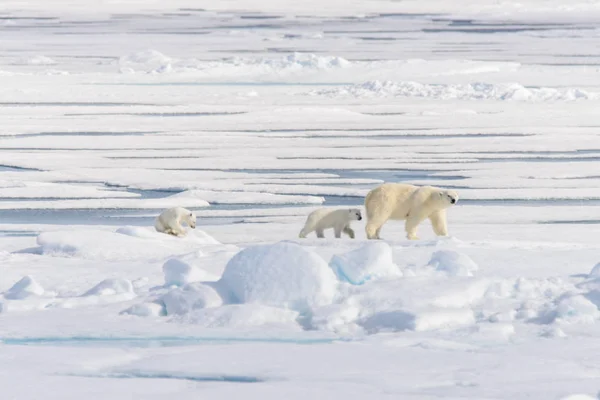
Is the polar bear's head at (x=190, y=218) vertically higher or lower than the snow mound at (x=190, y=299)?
higher

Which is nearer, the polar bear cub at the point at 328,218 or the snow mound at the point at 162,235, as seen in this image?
the snow mound at the point at 162,235

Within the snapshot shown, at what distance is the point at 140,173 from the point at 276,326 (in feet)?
18.4

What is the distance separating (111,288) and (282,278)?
716mm

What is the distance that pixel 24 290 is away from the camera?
4395 millimetres

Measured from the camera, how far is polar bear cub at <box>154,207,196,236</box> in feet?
21.6

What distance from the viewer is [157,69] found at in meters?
18.6

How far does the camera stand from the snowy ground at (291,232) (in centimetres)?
345

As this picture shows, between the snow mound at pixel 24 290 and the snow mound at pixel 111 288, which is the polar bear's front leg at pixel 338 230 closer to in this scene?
the snow mound at pixel 111 288

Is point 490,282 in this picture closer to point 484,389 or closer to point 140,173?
point 484,389

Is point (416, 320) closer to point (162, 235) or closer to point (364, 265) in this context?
point (364, 265)

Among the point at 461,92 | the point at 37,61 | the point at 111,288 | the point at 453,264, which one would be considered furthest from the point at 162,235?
Answer: the point at 37,61

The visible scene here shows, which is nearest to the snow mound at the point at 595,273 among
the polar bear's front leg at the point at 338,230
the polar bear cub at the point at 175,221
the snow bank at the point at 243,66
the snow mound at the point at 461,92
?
the polar bear's front leg at the point at 338,230

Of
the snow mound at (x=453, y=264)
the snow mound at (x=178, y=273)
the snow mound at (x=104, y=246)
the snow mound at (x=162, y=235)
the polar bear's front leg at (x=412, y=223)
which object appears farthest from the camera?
the polar bear's front leg at (x=412, y=223)

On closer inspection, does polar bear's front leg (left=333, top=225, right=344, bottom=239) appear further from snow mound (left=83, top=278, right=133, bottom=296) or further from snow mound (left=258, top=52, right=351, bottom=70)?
snow mound (left=258, top=52, right=351, bottom=70)
